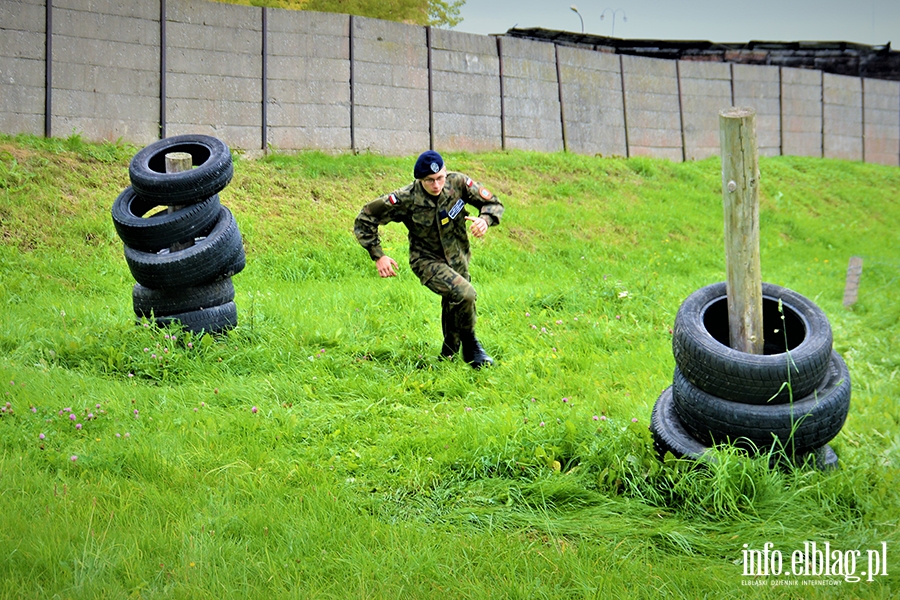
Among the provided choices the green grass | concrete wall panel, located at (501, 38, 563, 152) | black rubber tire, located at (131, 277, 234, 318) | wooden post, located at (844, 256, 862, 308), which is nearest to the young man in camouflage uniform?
the green grass

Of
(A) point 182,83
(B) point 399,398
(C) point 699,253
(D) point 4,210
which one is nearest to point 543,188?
(C) point 699,253

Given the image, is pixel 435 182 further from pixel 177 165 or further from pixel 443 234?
pixel 177 165

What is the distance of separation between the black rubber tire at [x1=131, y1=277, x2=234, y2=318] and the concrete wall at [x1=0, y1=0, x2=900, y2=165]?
21.0 feet

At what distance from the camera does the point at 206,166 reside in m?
6.96

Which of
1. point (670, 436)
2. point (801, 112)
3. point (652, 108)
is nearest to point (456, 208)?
point (670, 436)

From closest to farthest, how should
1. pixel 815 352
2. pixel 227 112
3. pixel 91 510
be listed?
1. pixel 91 510
2. pixel 815 352
3. pixel 227 112

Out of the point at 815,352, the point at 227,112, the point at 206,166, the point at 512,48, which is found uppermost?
the point at 512,48

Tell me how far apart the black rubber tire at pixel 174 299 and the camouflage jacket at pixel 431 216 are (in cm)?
146

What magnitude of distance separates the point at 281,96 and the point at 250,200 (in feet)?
8.40

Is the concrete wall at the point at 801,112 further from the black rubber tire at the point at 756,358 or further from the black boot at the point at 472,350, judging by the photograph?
the black rubber tire at the point at 756,358

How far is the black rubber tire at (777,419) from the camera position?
4.28 meters

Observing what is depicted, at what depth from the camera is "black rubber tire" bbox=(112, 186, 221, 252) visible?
687 cm

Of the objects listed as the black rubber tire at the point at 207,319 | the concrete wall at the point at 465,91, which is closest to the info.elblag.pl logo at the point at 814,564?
the black rubber tire at the point at 207,319

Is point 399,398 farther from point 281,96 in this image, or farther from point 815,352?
point 281,96
